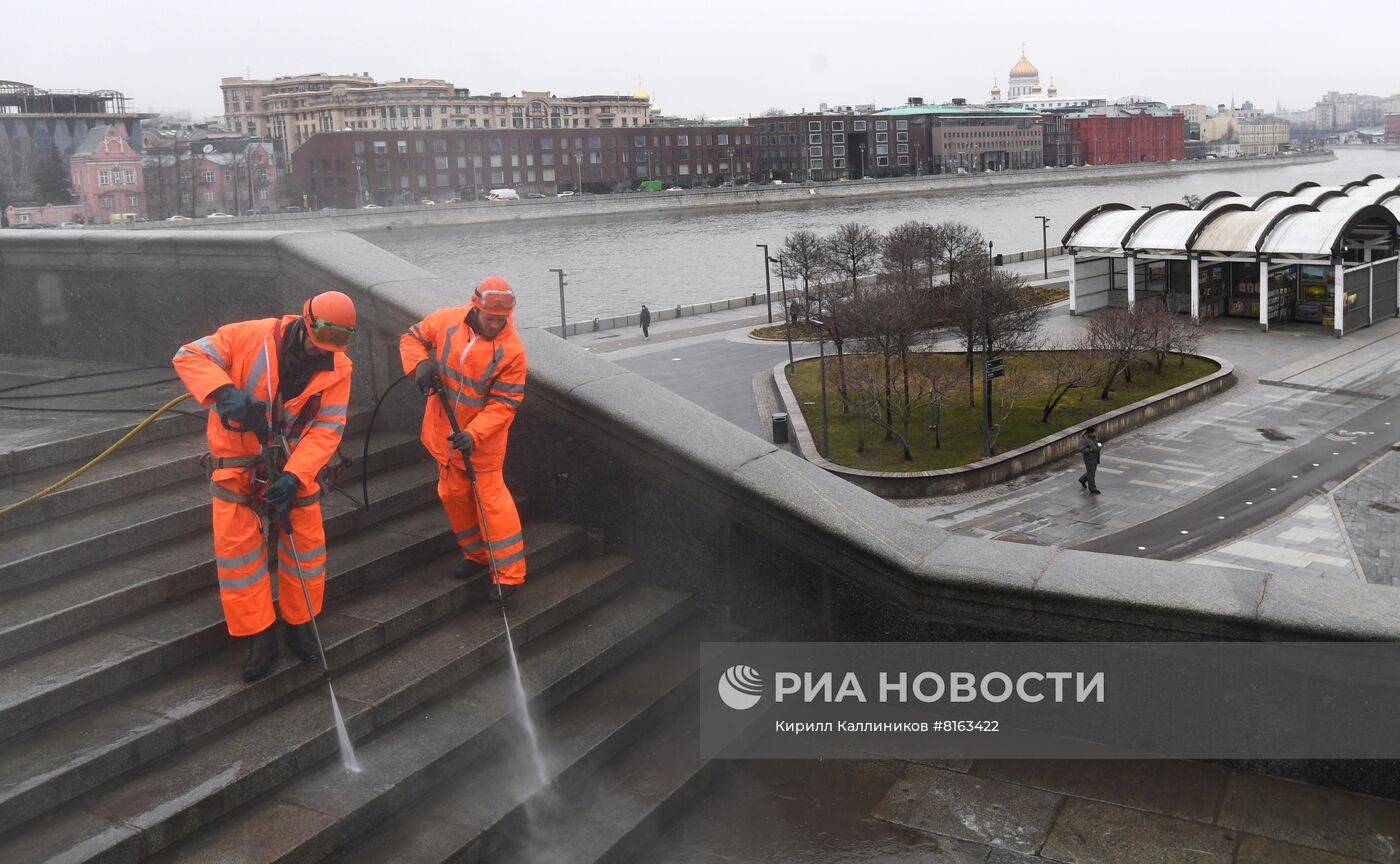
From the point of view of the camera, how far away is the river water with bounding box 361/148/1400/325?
57.2 metres

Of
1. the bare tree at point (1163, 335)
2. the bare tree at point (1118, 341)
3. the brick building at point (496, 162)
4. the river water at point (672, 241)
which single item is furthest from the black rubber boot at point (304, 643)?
the brick building at point (496, 162)

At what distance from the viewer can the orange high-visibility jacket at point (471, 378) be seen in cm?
488

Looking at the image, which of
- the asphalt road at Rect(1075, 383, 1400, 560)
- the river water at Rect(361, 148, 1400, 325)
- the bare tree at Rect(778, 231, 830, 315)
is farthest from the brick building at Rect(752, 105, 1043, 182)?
the asphalt road at Rect(1075, 383, 1400, 560)

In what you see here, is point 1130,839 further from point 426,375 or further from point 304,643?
point 426,375

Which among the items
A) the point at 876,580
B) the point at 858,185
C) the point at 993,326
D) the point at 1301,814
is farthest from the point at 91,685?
the point at 858,185

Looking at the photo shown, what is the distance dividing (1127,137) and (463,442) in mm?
183047

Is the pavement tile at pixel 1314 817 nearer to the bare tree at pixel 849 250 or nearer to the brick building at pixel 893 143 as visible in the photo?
the bare tree at pixel 849 250

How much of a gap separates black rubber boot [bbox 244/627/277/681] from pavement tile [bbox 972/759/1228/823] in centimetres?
239

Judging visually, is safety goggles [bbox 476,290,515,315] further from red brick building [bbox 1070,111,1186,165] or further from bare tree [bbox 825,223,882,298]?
red brick building [bbox 1070,111,1186,165]

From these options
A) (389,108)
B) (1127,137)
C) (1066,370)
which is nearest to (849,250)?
(1066,370)

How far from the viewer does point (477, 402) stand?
4930 millimetres

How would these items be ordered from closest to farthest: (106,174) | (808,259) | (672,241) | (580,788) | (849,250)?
1. (580,788)
2. (808,259)
3. (849,250)
4. (106,174)
5. (672,241)

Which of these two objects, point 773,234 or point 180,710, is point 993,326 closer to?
point 180,710

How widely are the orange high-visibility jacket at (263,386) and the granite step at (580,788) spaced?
115 cm
